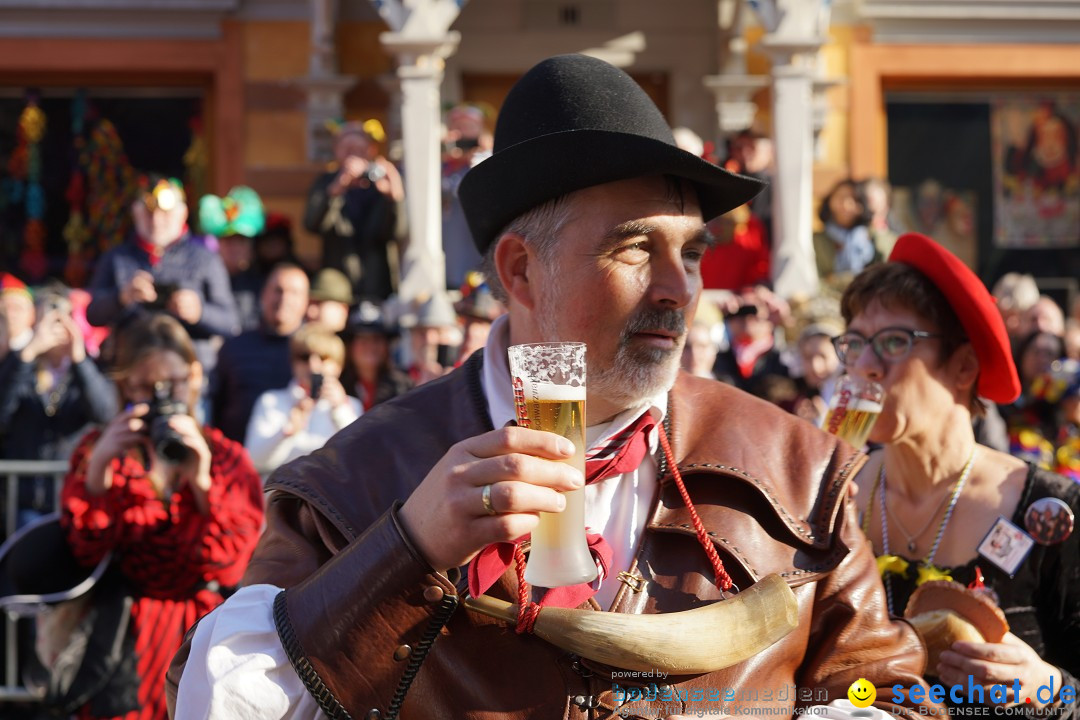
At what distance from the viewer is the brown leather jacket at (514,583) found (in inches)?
84.9

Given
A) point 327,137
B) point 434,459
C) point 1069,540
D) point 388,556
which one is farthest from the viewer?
point 327,137

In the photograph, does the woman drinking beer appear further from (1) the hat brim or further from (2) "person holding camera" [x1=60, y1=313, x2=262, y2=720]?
(2) "person holding camera" [x1=60, y1=313, x2=262, y2=720]

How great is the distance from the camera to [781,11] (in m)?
9.20

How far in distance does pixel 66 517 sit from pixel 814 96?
8.03 meters

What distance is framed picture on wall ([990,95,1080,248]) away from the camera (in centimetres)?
1191

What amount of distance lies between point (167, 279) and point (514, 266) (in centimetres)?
501

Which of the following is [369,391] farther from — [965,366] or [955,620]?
[955,620]

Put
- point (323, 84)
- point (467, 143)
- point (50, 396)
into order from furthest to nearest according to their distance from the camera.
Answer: point (323, 84) → point (467, 143) → point (50, 396)

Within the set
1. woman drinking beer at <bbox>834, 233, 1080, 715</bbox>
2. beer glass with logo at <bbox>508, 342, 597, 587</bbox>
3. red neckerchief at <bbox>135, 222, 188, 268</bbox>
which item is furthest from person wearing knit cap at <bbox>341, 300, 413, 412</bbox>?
beer glass with logo at <bbox>508, 342, 597, 587</bbox>

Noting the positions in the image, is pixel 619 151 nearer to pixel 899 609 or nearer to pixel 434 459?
pixel 434 459

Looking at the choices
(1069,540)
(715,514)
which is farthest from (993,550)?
(715,514)

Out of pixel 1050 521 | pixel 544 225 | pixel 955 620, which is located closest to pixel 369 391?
pixel 1050 521

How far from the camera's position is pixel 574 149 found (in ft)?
8.23

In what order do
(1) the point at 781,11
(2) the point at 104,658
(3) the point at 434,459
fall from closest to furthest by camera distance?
(3) the point at 434,459
(2) the point at 104,658
(1) the point at 781,11
